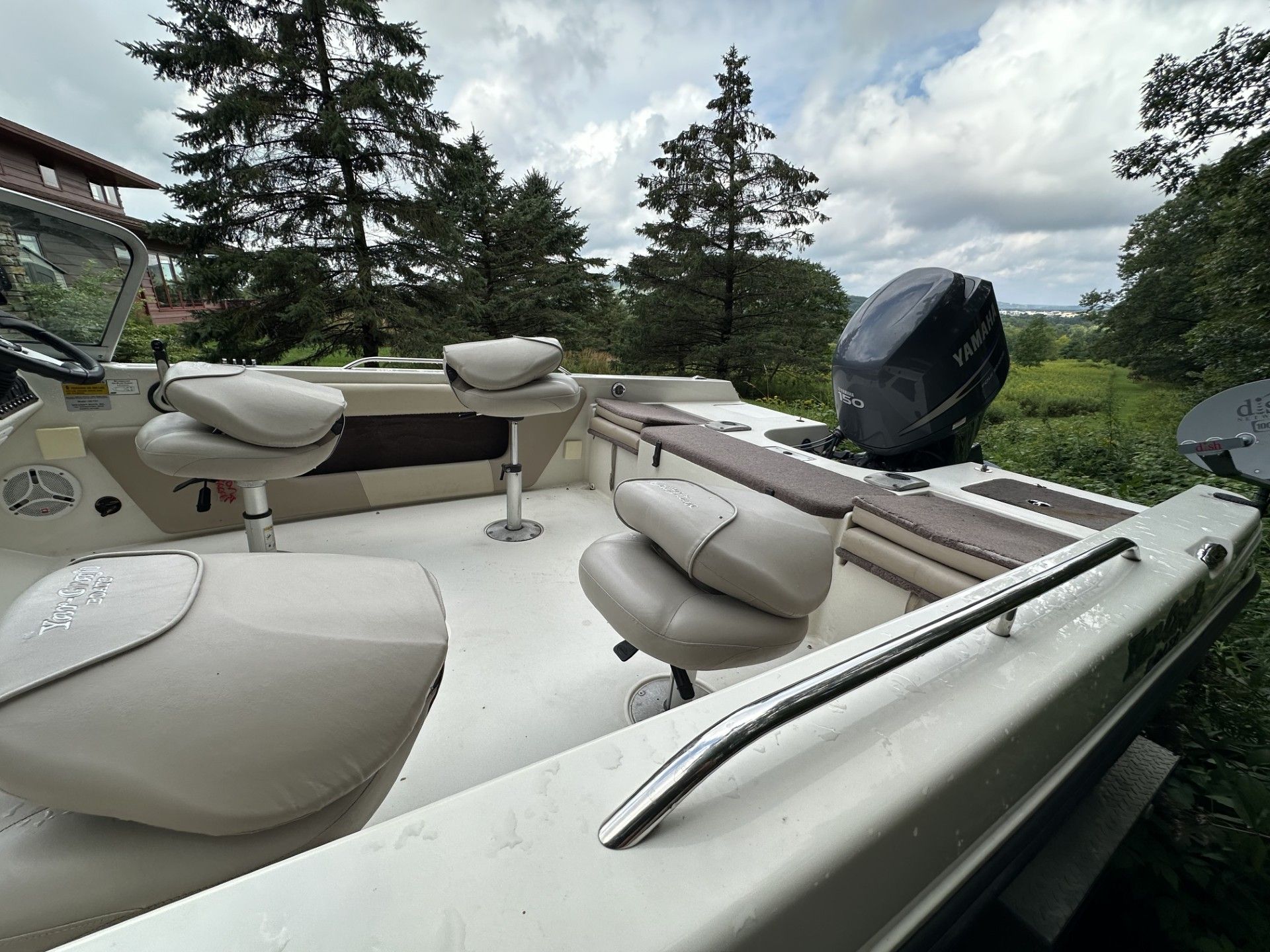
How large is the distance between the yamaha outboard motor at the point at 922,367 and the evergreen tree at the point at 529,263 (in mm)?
9213

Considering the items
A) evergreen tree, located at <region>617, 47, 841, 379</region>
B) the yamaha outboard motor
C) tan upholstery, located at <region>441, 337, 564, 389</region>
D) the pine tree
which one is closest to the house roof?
the pine tree

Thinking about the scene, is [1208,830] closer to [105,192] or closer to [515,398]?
[515,398]

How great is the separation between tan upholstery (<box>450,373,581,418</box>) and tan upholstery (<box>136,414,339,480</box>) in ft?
2.01

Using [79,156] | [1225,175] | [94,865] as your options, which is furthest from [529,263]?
A: [94,865]

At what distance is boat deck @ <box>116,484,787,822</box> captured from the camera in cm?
118

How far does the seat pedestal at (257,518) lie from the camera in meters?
1.56

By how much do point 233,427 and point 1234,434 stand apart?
2375 millimetres

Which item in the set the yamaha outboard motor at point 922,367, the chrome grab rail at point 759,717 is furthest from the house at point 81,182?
the chrome grab rail at point 759,717

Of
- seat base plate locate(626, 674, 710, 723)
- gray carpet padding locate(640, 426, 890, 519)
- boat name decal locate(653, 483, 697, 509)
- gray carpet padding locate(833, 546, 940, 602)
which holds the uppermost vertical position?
boat name decal locate(653, 483, 697, 509)

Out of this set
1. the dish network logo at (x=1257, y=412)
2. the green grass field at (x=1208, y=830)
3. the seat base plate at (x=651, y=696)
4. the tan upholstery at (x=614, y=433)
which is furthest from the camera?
the tan upholstery at (x=614, y=433)

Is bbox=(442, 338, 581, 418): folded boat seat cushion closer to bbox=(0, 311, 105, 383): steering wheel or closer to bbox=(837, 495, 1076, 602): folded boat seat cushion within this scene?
bbox=(0, 311, 105, 383): steering wheel

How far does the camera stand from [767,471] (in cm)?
167

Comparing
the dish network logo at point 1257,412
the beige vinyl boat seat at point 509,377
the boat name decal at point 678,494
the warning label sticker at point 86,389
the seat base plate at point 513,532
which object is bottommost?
the seat base plate at point 513,532

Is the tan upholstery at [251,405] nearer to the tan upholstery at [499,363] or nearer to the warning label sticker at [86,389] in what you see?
the tan upholstery at [499,363]
